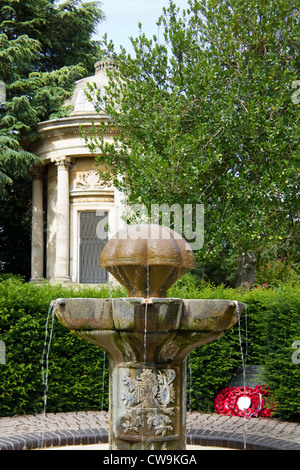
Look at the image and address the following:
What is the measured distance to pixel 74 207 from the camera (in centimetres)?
2433

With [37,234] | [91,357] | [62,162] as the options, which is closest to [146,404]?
[91,357]

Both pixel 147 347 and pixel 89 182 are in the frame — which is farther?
pixel 89 182

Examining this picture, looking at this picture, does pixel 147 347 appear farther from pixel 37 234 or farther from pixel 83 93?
pixel 83 93

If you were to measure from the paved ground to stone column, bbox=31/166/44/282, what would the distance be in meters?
15.5

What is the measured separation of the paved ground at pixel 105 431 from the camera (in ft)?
24.1

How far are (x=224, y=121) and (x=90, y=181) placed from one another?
9.72 m

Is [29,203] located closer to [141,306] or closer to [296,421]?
[296,421]

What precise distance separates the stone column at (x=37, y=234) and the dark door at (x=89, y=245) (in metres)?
2.17

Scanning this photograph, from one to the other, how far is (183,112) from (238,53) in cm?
255

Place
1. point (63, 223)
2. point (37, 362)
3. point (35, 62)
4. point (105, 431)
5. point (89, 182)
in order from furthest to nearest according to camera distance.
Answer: point (35, 62)
point (89, 182)
point (63, 223)
point (37, 362)
point (105, 431)

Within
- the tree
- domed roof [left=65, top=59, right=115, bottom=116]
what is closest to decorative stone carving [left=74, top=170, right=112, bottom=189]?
domed roof [left=65, top=59, right=115, bottom=116]

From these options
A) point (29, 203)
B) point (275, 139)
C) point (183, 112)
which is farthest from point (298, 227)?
point (29, 203)

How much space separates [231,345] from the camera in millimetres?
10812

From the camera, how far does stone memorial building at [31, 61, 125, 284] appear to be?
23797mm
